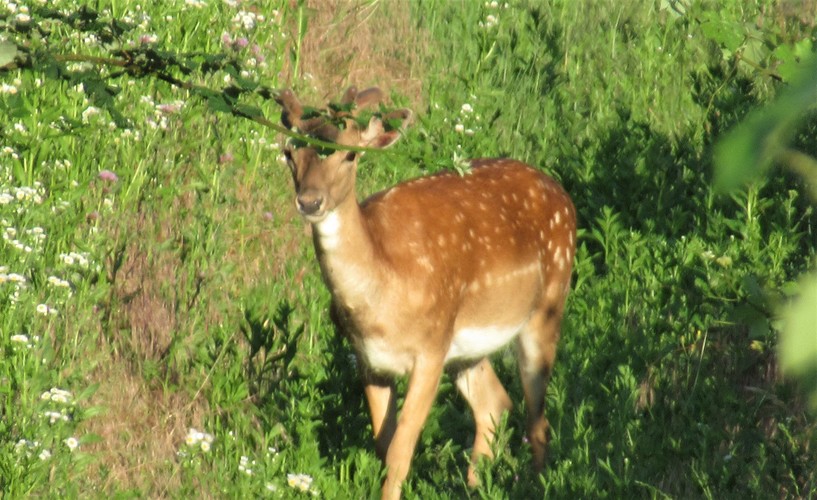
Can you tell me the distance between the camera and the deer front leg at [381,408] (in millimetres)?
5371

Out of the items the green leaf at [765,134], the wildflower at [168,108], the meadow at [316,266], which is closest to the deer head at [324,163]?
the meadow at [316,266]

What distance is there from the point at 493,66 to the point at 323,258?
501cm

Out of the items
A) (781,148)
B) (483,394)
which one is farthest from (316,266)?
(781,148)

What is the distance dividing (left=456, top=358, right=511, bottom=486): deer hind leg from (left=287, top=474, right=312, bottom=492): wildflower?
133cm

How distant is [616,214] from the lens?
7.29 metres

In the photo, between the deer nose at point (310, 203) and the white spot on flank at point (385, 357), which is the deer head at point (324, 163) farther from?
the white spot on flank at point (385, 357)

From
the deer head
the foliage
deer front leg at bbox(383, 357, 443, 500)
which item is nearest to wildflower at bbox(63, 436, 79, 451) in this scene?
the deer head

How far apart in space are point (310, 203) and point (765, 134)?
405 cm

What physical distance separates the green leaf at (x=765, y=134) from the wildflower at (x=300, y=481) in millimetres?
4365

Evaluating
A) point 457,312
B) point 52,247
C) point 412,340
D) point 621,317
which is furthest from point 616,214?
point 52,247

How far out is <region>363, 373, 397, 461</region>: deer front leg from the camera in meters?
5.37

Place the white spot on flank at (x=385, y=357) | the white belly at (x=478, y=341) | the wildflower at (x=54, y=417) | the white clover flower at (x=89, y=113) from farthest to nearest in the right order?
the white clover flower at (x=89, y=113) → the white belly at (x=478, y=341) → the white spot on flank at (x=385, y=357) → the wildflower at (x=54, y=417)

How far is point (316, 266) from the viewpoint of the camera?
7113 mm

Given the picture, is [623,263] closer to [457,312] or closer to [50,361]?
[457,312]
